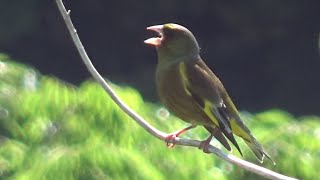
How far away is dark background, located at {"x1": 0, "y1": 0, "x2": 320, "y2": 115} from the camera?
1371cm

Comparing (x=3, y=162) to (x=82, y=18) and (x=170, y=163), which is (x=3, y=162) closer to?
(x=170, y=163)

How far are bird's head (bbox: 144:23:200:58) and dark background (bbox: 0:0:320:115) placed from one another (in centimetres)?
958

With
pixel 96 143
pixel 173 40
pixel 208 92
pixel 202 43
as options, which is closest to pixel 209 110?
pixel 208 92

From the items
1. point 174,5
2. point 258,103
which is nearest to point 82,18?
point 174,5

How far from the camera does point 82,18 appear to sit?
48.0 ft

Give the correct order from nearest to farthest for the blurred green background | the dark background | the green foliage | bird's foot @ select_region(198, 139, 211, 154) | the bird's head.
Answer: the bird's head
bird's foot @ select_region(198, 139, 211, 154)
the green foliage
the blurred green background
the dark background

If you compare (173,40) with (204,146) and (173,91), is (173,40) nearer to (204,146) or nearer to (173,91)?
(173,91)

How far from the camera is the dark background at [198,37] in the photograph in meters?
13.7

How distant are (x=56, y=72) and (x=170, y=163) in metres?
8.69

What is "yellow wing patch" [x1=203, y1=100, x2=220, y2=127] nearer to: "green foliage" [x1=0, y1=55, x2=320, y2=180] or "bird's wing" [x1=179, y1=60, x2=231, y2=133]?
"bird's wing" [x1=179, y1=60, x2=231, y2=133]

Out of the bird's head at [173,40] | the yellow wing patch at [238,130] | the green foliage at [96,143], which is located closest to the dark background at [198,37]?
the green foliage at [96,143]

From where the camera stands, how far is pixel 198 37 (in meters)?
14.0

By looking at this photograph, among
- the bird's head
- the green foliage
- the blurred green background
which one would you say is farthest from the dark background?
the bird's head

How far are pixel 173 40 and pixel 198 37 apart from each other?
33.7ft
